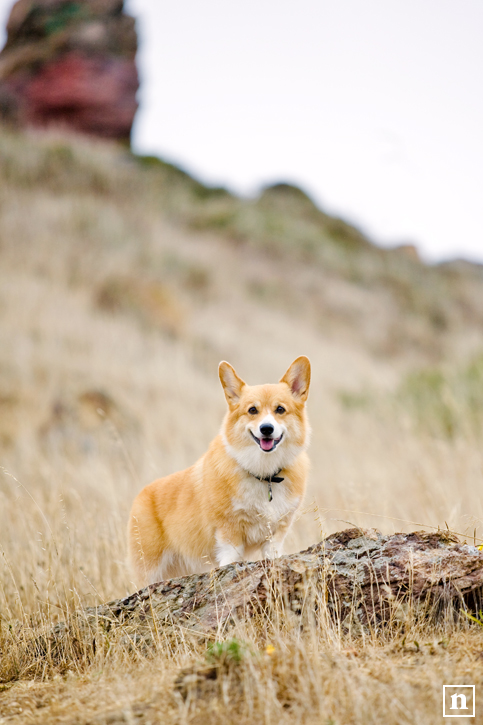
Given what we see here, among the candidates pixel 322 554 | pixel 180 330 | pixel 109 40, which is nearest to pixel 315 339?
pixel 180 330

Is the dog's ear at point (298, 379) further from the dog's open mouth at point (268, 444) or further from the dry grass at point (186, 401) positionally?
the dry grass at point (186, 401)

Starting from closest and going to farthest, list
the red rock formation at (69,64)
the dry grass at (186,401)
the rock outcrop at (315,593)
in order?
the dry grass at (186,401), the rock outcrop at (315,593), the red rock formation at (69,64)

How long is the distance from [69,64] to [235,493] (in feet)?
95.5

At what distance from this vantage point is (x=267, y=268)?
22.3 metres

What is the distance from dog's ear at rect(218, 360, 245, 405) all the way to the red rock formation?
26192 millimetres

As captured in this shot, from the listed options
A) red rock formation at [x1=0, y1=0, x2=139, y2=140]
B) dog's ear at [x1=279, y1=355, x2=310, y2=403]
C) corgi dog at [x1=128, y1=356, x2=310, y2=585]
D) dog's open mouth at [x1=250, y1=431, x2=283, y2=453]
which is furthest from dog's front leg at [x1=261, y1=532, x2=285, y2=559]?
red rock formation at [x1=0, y1=0, x2=139, y2=140]

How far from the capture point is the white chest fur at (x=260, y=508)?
2.75 m

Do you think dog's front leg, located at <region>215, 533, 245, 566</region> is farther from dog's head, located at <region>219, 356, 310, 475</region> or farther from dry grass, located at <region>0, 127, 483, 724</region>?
dry grass, located at <region>0, 127, 483, 724</region>

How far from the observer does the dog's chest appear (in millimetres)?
2744

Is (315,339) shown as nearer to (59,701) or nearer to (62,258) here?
(62,258)

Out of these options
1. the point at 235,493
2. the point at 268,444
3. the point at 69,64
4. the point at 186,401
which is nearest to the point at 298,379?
the point at 268,444

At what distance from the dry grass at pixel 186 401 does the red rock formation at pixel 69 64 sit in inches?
200

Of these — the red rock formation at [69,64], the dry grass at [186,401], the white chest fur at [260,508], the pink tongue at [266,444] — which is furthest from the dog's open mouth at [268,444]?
the red rock formation at [69,64]

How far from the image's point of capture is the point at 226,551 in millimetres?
2750
